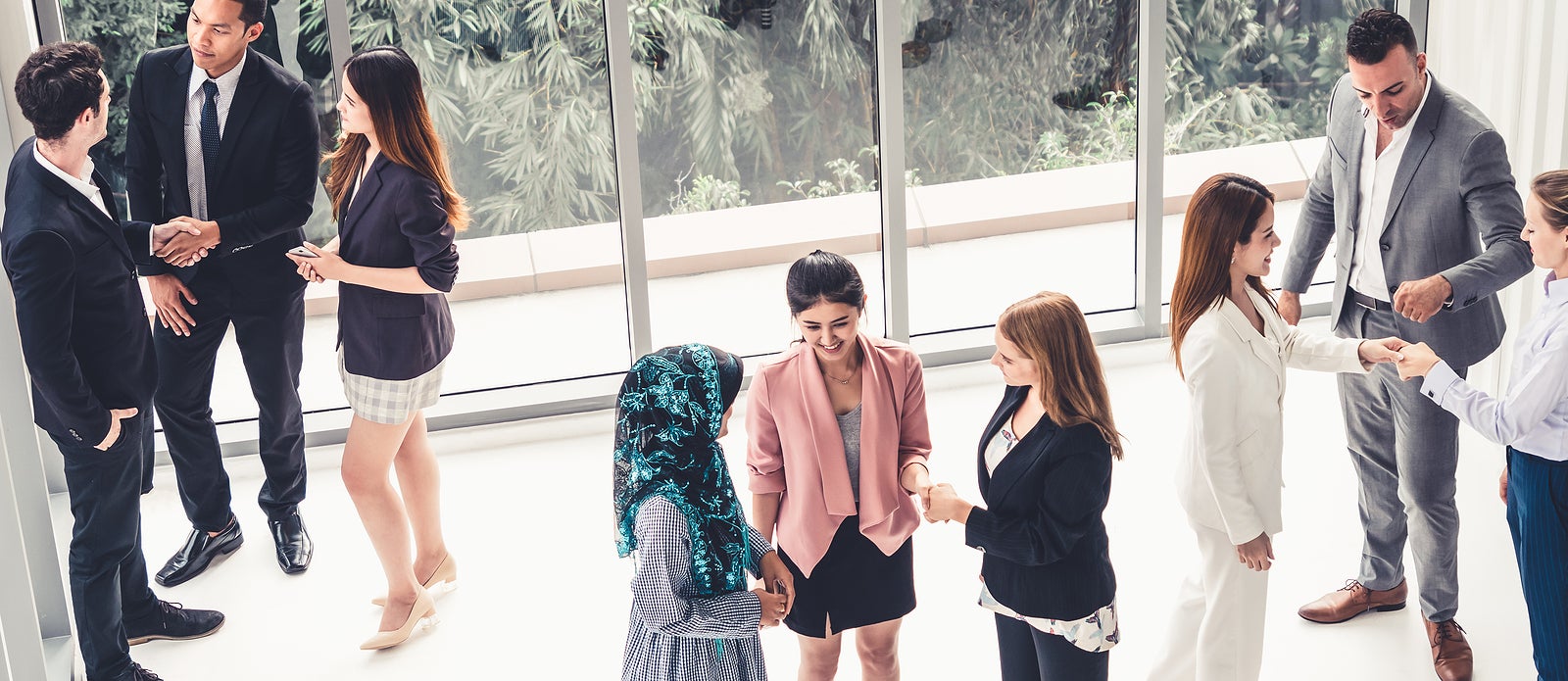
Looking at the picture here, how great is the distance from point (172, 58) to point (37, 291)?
1213mm

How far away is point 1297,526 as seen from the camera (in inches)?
184

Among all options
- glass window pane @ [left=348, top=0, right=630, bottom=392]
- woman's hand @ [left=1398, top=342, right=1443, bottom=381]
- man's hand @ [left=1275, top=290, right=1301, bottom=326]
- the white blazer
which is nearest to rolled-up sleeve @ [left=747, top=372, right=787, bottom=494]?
the white blazer

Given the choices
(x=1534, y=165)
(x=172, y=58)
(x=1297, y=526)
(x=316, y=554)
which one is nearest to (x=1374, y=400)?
(x=1297, y=526)

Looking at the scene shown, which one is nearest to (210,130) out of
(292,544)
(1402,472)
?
(292,544)

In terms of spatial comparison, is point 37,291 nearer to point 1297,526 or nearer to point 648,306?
point 648,306

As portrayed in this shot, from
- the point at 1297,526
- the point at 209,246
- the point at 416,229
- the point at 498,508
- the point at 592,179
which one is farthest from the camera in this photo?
the point at 592,179

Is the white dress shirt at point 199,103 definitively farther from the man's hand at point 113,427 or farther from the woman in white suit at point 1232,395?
the woman in white suit at point 1232,395

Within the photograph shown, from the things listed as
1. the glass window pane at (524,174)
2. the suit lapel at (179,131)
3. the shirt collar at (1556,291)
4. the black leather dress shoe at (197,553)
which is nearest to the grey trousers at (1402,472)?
the shirt collar at (1556,291)

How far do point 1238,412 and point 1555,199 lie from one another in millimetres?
829

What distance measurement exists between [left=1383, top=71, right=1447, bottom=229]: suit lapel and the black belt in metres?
0.32

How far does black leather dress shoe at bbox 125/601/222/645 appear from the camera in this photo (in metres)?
4.17

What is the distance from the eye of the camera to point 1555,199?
297 cm

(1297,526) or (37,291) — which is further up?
(37,291)

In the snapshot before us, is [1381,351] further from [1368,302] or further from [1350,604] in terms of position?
[1350,604]
